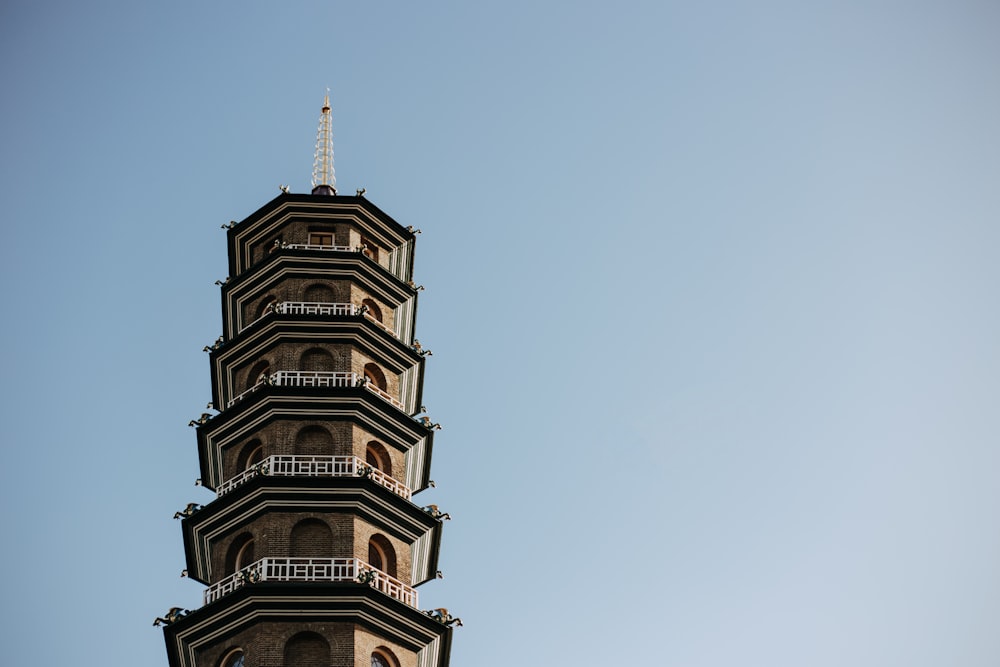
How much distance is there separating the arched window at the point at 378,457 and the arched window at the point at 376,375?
365 centimetres

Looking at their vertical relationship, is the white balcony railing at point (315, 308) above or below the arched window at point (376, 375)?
above

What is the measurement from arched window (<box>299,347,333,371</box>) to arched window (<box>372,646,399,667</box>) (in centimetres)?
1369

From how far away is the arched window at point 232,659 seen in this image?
4706cm

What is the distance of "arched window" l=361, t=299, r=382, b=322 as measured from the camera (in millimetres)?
59953

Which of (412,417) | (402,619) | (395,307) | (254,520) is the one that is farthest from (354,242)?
(402,619)

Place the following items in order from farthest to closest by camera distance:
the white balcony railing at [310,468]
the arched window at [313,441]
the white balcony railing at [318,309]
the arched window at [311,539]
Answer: the white balcony railing at [318,309], the arched window at [313,441], the white balcony railing at [310,468], the arched window at [311,539]

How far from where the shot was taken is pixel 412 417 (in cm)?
5659

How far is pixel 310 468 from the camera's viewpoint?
51.6 m

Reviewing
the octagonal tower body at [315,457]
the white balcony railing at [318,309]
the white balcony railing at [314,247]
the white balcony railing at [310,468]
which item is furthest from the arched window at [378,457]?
the white balcony railing at [314,247]

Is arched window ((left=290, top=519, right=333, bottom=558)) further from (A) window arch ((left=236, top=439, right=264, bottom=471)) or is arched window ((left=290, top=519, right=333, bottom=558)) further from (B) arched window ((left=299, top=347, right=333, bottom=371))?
(B) arched window ((left=299, top=347, right=333, bottom=371))

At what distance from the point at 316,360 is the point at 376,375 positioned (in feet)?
9.39

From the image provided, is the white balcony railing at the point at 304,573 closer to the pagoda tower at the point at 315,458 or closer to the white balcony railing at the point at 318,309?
the pagoda tower at the point at 315,458

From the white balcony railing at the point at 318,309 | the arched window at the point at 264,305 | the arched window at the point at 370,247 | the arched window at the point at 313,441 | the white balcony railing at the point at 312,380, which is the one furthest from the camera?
the arched window at the point at 370,247

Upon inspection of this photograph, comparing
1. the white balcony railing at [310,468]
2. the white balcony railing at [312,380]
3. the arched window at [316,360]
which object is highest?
the arched window at [316,360]
